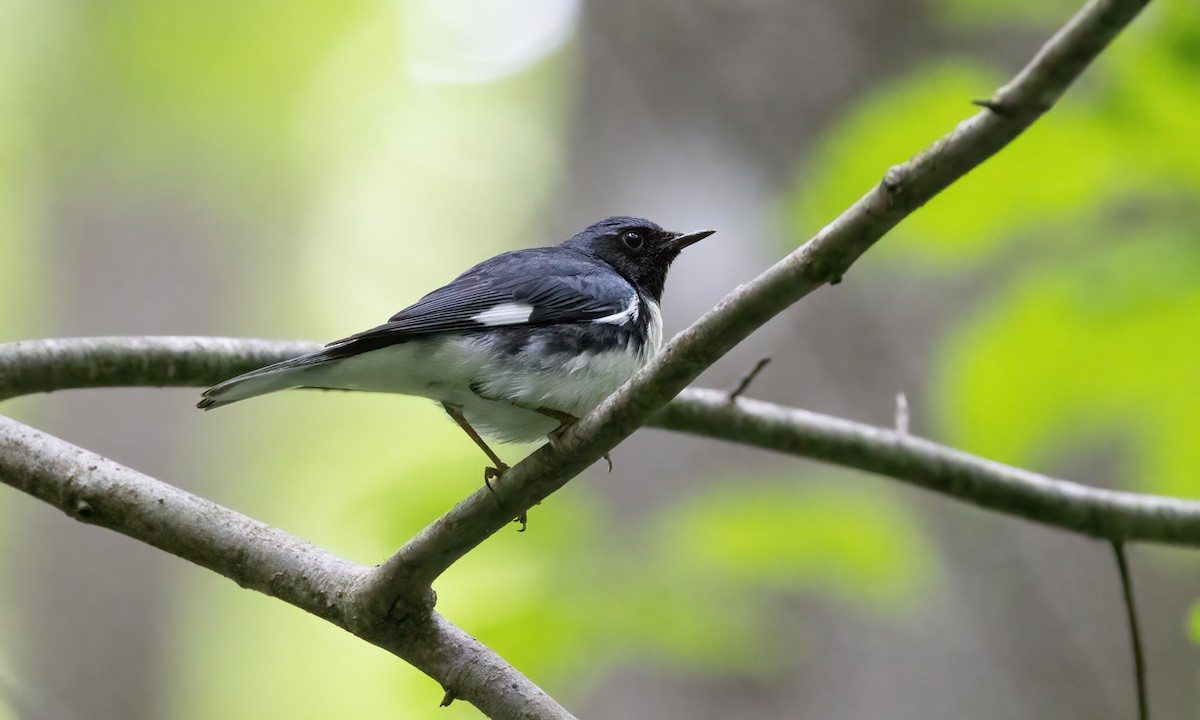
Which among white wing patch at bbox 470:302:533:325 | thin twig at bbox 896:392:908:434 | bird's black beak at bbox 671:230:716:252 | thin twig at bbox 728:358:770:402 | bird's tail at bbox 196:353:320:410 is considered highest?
bird's tail at bbox 196:353:320:410

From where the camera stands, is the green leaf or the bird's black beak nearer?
the green leaf

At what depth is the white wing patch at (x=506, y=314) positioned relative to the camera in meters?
2.89

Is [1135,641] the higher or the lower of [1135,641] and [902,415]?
the lower

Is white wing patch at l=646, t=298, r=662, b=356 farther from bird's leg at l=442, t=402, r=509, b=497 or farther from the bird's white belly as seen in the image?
bird's leg at l=442, t=402, r=509, b=497

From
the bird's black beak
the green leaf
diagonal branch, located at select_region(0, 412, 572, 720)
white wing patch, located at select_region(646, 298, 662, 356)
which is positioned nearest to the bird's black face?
the bird's black beak

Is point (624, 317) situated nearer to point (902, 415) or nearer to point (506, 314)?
point (506, 314)

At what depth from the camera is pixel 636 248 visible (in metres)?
3.76

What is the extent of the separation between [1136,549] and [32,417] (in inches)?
278

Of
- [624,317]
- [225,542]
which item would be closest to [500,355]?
[624,317]

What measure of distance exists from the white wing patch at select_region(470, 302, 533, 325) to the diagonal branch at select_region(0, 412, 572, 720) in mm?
874

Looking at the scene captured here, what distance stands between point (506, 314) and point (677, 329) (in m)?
1.52

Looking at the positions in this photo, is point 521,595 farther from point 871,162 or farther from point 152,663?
point 152,663

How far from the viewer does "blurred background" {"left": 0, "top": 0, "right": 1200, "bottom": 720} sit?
214 centimetres

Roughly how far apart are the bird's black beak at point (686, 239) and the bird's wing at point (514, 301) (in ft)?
1.01
